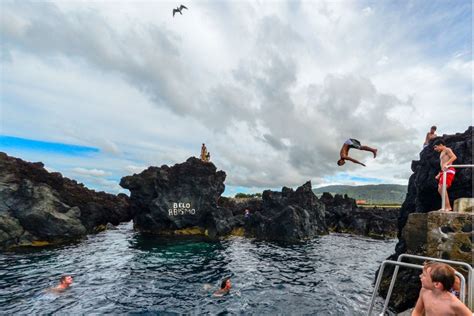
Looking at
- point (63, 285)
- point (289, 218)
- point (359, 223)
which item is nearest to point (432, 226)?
point (63, 285)

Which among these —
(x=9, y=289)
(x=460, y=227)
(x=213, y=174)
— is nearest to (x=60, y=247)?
(x=9, y=289)

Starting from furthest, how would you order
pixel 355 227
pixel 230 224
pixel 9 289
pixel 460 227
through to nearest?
pixel 355 227 → pixel 230 224 → pixel 9 289 → pixel 460 227

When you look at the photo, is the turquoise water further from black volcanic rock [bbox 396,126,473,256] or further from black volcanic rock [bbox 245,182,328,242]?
black volcanic rock [bbox 245,182,328,242]

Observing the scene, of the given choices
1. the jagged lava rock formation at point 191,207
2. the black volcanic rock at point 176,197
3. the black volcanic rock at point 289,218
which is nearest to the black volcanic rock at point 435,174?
the black volcanic rock at point 289,218

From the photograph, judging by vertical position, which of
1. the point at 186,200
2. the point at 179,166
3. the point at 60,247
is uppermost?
the point at 179,166

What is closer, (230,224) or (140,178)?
(230,224)

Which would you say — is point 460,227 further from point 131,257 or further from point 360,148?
point 131,257

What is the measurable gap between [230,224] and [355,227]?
2593 centimetres

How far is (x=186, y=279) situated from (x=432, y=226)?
15485 mm

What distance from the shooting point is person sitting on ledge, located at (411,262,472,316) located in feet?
14.3

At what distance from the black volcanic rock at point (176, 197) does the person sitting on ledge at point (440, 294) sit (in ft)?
129

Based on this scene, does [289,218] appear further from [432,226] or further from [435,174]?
[432,226]

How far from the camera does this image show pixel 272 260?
85.0 feet

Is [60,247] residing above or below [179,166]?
below
